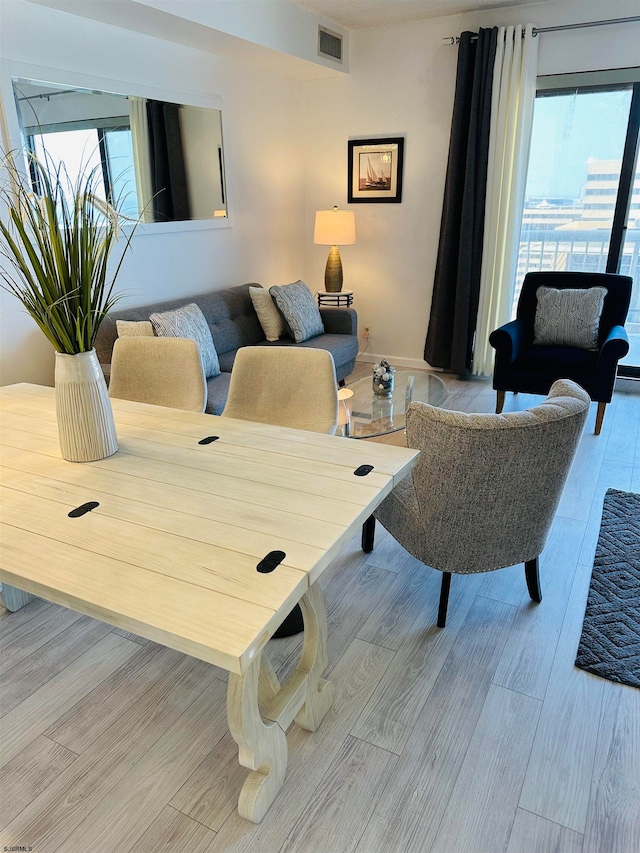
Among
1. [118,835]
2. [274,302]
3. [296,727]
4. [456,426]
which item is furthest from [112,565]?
[274,302]

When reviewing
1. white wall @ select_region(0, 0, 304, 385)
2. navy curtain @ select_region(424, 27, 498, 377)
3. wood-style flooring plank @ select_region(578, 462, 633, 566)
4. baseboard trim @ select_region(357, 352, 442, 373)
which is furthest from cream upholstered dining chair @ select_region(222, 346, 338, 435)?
baseboard trim @ select_region(357, 352, 442, 373)

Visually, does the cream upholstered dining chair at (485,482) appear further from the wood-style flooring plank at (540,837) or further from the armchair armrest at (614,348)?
the armchair armrest at (614,348)

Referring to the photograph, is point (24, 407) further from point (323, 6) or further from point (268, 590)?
point (323, 6)

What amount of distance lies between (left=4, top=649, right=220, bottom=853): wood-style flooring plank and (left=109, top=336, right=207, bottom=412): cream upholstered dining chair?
0.98 m

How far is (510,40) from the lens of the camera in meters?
3.96

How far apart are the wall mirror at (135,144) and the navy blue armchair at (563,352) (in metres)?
2.24

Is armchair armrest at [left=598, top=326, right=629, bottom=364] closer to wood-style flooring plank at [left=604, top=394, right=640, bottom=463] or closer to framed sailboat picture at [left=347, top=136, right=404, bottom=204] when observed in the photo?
wood-style flooring plank at [left=604, top=394, right=640, bottom=463]

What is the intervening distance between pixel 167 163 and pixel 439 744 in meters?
3.56

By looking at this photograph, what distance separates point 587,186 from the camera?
4.21 m

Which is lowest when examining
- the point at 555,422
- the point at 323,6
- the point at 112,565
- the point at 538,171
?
the point at 112,565

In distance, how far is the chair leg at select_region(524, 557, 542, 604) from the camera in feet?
6.82

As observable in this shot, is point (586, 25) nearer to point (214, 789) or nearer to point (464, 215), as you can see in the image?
point (464, 215)

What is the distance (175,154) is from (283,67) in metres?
1.30

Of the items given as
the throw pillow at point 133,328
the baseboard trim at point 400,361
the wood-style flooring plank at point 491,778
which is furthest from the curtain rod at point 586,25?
the wood-style flooring plank at point 491,778
